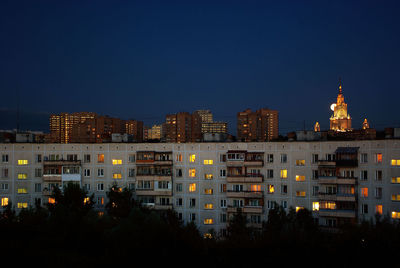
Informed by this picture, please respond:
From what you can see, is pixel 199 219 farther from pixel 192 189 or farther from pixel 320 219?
pixel 320 219

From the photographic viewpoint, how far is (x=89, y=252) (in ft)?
62.4

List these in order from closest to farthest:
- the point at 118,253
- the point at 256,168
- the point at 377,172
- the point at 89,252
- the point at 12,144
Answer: the point at 118,253 < the point at 89,252 < the point at 377,172 < the point at 256,168 < the point at 12,144

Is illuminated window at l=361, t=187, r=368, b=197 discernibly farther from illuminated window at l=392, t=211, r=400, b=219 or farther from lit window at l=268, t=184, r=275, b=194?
lit window at l=268, t=184, r=275, b=194

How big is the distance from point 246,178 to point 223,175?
2933 mm

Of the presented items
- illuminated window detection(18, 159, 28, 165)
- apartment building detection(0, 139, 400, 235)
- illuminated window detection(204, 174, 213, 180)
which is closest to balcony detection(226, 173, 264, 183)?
apartment building detection(0, 139, 400, 235)

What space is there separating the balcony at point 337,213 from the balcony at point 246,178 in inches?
280

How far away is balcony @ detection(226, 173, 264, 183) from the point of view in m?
39.9

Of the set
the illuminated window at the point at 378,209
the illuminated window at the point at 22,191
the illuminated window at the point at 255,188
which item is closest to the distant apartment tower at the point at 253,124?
the illuminated window at the point at 255,188

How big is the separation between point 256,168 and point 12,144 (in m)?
29.4

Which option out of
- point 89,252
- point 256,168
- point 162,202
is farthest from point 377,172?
point 89,252

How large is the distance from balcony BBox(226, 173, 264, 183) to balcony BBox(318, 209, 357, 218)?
7.10 metres

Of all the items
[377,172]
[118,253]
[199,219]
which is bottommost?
[199,219]

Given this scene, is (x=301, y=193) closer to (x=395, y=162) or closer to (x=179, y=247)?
(x=395, y=162)

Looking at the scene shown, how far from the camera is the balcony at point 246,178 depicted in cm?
3988
